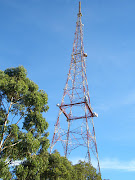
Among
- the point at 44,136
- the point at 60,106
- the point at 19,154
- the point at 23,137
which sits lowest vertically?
the point at 19,154

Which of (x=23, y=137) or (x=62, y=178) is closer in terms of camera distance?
Result: (x=23, y=137)

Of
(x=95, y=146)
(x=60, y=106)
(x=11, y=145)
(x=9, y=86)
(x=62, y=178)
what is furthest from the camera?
(x=60, y=106)

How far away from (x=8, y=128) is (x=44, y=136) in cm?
292

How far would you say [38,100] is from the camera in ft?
44.6

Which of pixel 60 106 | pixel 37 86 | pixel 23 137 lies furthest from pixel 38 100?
pixel 60 106

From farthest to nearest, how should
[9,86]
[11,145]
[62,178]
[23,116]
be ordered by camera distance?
1. [62,178]
2. [23,116]
3. [9,86]
4. [11,145]

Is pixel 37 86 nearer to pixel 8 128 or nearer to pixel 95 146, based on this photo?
pixel 8 128

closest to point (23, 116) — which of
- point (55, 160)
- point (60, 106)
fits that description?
point (55, 160)

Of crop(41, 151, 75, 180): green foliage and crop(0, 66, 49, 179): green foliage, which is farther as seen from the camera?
crop(41, 151, 75, 180): green foliage

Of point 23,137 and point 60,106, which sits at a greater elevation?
point 60,106

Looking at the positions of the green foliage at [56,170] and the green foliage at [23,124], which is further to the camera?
the green foliage at [56,170]

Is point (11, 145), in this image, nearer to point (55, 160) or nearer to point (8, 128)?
point (8, 128)

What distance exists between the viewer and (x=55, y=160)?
60.1ft

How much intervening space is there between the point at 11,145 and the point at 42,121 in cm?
261
